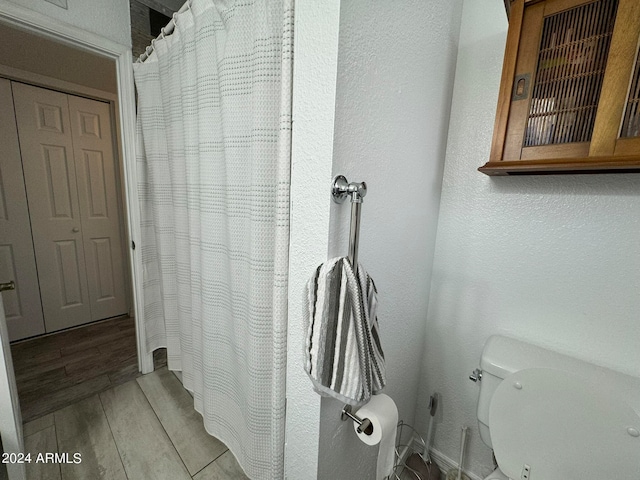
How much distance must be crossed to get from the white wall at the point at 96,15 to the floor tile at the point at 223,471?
2.15 m

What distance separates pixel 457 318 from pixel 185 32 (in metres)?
1.64

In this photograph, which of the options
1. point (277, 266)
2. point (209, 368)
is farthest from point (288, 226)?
point (209, 368)

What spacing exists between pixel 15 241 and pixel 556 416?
318 cm

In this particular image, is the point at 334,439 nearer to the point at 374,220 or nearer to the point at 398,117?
the point at 374,220

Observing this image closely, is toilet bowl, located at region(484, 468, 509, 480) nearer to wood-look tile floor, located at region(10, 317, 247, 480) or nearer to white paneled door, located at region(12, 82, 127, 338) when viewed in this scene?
wood-look tile floor, located at region(10, 317, 247, 480)

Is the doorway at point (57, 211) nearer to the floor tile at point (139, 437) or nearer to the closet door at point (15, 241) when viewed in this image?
the closet door at point (15, 241)

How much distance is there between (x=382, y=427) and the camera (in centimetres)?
62

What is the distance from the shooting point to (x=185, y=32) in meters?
1.03

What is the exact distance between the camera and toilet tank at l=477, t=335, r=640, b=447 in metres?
0.69

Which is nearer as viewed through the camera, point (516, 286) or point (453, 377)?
point (516, 286)

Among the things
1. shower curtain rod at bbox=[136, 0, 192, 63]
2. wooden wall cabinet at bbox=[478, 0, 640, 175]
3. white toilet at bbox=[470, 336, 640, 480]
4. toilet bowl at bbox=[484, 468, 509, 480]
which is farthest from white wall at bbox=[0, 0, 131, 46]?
toilet bowl at bbox=[484, 468, 509, 480]

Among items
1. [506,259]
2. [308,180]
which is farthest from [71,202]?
[506,259]

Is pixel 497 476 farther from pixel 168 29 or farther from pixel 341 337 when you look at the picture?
pixel 168 29

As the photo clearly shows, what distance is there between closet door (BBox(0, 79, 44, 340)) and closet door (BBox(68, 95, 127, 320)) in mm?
317
